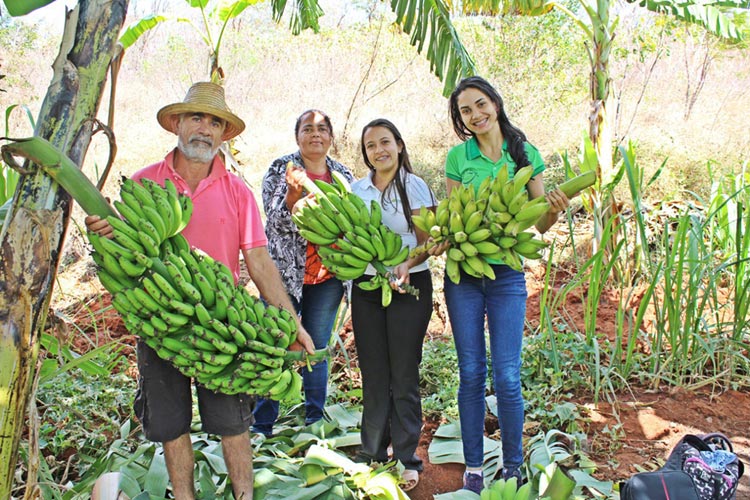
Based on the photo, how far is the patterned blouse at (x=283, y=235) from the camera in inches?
125

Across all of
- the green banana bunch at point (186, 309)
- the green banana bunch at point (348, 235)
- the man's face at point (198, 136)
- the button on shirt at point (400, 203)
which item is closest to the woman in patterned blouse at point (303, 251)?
the button on shirt at point (400, 203)

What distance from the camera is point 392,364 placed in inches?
114

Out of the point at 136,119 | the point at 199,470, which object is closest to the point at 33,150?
the point at 199,470

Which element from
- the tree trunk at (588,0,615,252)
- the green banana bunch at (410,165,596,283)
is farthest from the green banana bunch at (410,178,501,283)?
the tree trunk at (588,0,615,252)

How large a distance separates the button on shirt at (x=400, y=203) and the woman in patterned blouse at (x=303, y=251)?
451mm

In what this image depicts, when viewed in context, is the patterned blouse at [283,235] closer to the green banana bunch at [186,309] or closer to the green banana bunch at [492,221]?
the green banana bunch at [492,221]

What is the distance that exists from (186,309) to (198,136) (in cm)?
86

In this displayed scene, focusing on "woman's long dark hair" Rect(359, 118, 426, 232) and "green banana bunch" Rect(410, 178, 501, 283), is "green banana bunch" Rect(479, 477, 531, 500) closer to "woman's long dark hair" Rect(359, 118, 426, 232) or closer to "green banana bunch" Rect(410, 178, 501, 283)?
"green banana bunch" Rect(410, 178, 501, 283)

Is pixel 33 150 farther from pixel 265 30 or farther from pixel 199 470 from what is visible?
pixel 265 30

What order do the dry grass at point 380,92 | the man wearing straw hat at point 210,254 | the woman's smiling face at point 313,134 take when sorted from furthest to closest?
the dry grass at point 380,92, the woman's smiling face at point 313,134, the man wearing straw hat at point 210,254

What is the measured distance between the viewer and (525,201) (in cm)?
228

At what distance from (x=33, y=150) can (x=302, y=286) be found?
5.80ft

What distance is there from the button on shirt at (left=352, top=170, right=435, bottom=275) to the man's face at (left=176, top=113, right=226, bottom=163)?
799 millimetres

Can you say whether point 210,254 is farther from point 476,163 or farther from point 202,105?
point 476,163
